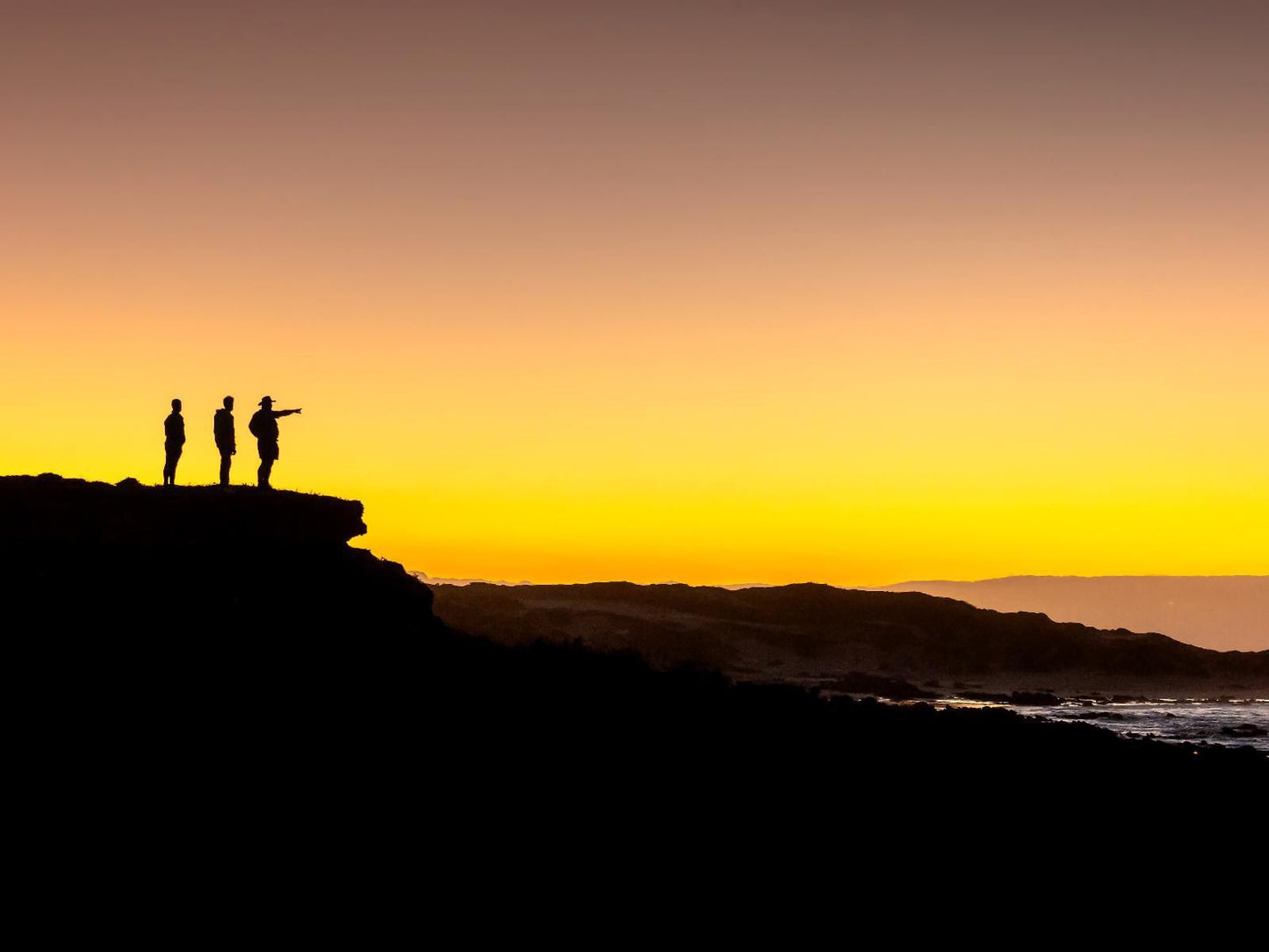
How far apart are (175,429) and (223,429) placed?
1005 mm

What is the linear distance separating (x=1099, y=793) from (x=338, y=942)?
45.1ft

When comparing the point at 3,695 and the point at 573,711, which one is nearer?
the point at 3,695

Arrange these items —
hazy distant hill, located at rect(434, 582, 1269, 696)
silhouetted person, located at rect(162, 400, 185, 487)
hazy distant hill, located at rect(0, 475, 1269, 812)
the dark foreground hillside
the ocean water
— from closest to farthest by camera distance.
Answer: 1. hazy distant hill, located at rect(0, 475, 1269, 812)
2. the dark foreground hillside
3. silhouetted person, located at rect(162, 400, 185, 487)
4. the ocean water
5. hazy distant hill, located at rect(434, 582, 1269, 696)

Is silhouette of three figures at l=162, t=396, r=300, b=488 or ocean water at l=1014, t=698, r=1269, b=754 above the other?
silhouette of three figures at l=162, t=396, r=300, b=488

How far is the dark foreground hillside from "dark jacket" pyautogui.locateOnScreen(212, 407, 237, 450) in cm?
131

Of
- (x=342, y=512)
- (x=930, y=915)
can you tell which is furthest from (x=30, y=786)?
(x=342, y=512)

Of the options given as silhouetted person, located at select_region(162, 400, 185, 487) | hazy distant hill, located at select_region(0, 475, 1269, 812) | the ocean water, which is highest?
silhouetted person, located at select_region(162, 400, 185, 487)

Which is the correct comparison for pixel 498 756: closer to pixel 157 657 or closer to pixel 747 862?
pixel 747 862

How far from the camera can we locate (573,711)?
1808cm

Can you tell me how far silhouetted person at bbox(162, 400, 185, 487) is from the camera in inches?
929

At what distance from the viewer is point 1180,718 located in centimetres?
5216

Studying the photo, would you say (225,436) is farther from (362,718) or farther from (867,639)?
(867,639)

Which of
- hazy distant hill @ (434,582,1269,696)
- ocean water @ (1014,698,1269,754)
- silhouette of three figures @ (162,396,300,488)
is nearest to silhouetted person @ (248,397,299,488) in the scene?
silhouette of three figures @ (162,396,300,488)

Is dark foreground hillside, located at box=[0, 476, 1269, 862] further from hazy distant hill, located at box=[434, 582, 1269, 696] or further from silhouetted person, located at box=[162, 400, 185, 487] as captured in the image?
hazy distant hill, located at box=[434, 582, 1269, 696]
